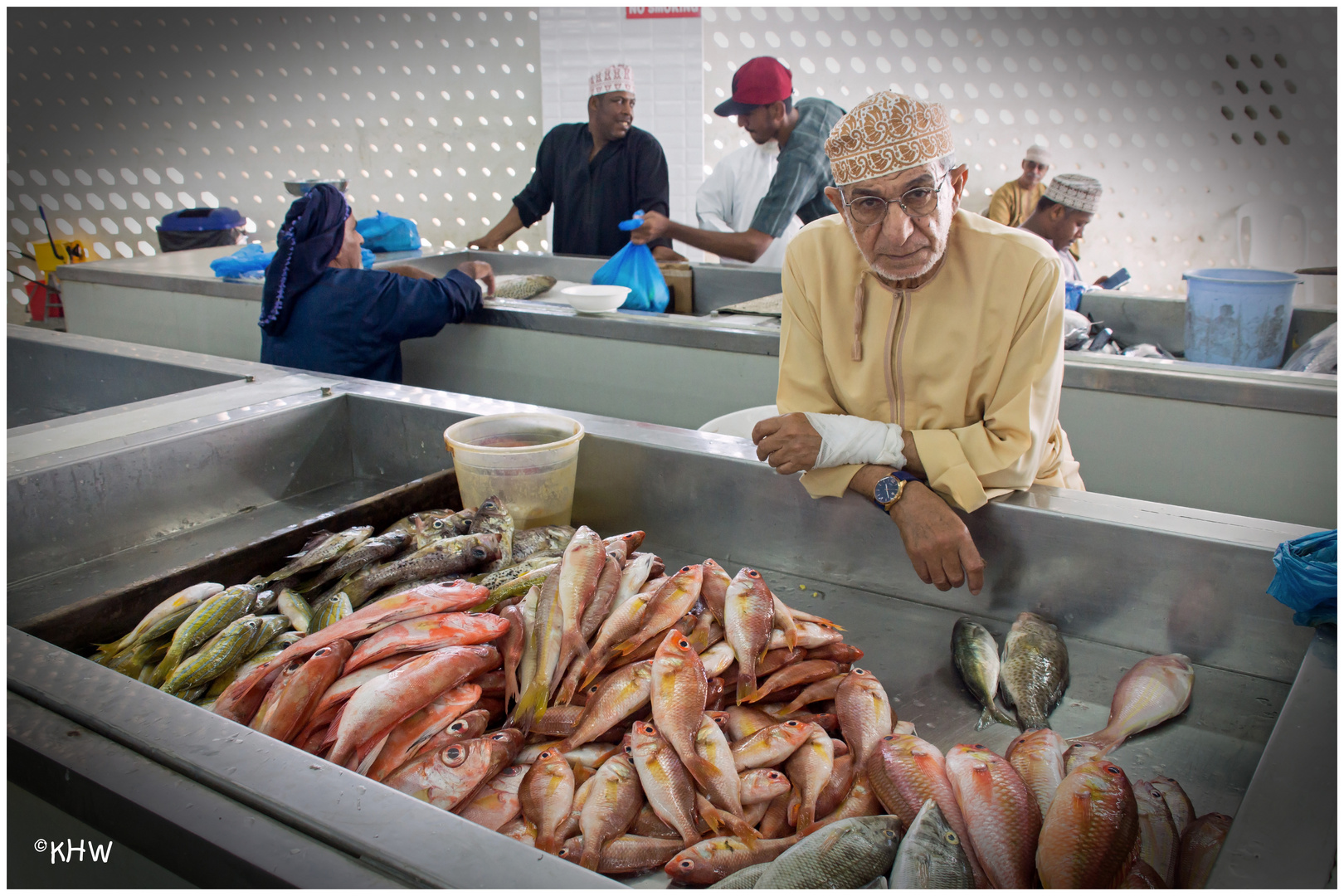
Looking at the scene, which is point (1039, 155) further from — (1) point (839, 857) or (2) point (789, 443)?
(1) point (839, 857)

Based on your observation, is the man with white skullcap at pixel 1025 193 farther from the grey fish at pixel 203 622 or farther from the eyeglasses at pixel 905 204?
the grey fish at pixel 203 622

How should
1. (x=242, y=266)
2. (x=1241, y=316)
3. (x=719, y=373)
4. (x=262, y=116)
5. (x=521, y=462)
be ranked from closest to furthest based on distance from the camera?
1. (x=521, y=462)
2. (x=1241, y=316)
3. (x=719, y=373)
4. (x=242, y=266)
5. (x=262, y=116)

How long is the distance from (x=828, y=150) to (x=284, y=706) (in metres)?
1.46

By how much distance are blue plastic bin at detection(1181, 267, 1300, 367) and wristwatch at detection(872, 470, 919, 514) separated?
6.87 feet

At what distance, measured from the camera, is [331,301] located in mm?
3270

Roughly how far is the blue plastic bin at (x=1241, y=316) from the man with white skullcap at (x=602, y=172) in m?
2.78

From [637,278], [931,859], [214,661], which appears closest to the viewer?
[931,859]

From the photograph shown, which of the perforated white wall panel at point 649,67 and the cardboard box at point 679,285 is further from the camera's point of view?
the perforated white wall panel at point 649,67

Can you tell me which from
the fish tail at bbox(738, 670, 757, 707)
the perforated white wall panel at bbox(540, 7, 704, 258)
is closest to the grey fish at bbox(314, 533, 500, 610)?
the fish tail at bbox(738, 670, 757, 707)

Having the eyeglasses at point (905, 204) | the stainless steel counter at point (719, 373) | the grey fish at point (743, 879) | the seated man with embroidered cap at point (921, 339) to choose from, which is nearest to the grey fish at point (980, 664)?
the seated man with embroidered cap at point (921, 339)

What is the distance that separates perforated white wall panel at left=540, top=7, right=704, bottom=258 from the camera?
7.26 metres

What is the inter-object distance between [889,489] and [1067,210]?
11.6 feet

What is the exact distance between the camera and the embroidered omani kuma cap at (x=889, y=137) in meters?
1.66

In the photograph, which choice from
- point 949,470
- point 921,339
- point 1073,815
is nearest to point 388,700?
point 1073,815
